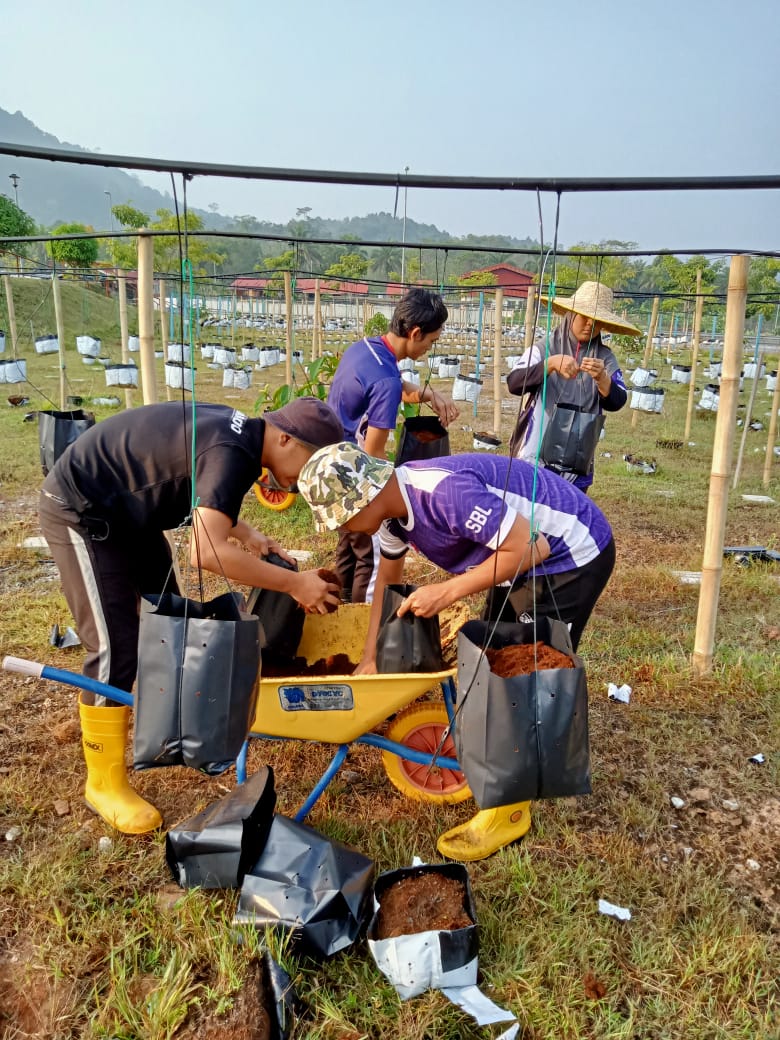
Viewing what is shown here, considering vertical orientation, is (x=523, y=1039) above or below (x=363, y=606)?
below

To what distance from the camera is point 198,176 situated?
1.86 m

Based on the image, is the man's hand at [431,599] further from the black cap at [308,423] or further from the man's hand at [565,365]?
the man's hand at [565,365]

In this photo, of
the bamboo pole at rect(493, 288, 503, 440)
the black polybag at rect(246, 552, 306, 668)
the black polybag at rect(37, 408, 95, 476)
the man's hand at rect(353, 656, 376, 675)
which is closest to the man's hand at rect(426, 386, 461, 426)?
the black polybag at rect(246, 552, 306, 668)

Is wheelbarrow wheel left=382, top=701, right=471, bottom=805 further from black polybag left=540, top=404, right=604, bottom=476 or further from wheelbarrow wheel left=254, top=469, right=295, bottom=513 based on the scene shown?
wheelbarrow wheel left=254, top=469, right=295, bottom=513

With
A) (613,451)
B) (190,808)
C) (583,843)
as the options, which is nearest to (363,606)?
(190,808)

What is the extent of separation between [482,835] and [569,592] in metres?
0.83

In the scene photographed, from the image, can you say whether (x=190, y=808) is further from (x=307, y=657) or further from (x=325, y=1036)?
(x=325, y=1036)

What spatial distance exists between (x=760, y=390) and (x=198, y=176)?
67.2 feet

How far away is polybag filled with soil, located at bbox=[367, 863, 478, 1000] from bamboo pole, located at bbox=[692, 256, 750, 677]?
2.05 meters

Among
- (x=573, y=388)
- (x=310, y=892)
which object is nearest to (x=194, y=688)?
(x=310, y=892)

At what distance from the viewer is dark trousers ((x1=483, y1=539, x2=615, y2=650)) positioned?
7.76ft

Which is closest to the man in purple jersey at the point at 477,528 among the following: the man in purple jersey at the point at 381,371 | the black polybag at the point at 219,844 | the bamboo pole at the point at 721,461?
the black polybag at the point at 219,844

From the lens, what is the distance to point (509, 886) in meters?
2.19

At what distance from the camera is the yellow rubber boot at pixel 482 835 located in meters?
2.31
